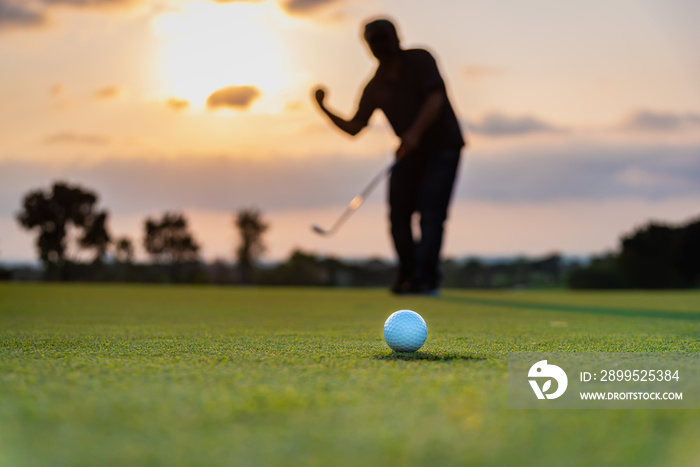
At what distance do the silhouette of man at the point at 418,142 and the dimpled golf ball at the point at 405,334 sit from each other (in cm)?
201

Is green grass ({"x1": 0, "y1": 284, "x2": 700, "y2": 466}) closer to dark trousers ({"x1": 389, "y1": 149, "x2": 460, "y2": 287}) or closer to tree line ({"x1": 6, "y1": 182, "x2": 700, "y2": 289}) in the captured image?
dark trousers ({"x1": 389, "y1": 149, "x2": 460, "y2": 287})

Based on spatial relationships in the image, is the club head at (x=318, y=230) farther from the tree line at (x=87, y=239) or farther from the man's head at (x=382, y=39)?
the tree line at (x=87, y=239)

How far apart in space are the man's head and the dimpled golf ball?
9.46ft

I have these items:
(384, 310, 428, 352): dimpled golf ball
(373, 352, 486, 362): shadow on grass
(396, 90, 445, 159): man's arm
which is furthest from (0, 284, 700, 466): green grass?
(396, 90, 445, 159): man's arm

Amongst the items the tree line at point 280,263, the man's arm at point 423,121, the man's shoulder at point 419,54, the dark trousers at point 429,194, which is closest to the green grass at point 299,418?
the man's arm at point 423,121

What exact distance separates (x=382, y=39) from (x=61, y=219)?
153ft

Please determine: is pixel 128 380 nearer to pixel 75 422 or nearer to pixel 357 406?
pixel 75 422

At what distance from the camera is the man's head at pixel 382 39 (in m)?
5.77

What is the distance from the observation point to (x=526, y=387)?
2.45 m

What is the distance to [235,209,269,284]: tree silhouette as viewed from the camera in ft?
155

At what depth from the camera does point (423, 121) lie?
5461mm

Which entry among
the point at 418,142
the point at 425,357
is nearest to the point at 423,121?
the point at 418,142

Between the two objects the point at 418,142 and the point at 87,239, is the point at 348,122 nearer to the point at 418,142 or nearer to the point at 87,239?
the point at 418,142

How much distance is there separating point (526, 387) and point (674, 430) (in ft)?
1.96
